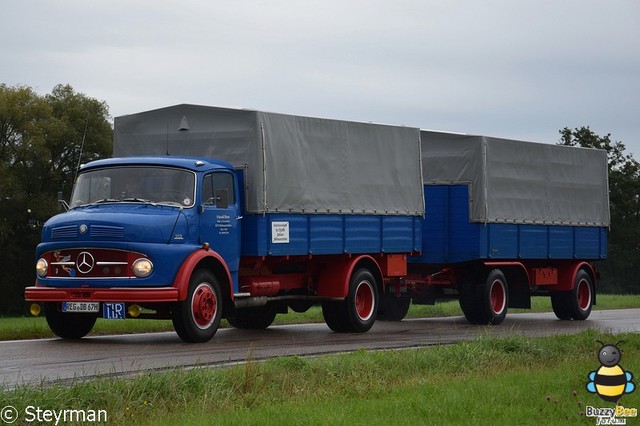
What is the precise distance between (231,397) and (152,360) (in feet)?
12.4

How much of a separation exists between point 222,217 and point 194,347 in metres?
2.34

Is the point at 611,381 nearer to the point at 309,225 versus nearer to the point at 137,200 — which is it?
the point at 137,200

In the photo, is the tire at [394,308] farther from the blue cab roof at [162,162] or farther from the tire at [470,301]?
the blue cab roof at [162,162]

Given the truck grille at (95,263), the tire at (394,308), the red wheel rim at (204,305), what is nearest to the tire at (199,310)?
the red wheel rim at (204,305)

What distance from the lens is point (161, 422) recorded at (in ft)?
28.7

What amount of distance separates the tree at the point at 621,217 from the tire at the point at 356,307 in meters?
63.6

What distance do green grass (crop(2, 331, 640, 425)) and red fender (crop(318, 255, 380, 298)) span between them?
21.7 feet

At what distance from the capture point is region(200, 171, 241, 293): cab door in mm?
16969

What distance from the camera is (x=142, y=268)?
618 inches

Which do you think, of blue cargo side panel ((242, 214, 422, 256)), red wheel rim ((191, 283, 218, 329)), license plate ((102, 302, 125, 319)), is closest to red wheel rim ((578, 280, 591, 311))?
blue cargo side panel ((242, 214, 422, 256))

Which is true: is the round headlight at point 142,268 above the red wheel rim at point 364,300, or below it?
above

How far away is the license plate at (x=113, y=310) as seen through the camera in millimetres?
15641

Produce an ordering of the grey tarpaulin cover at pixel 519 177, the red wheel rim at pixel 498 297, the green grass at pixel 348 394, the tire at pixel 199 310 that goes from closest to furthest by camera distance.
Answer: the green grass at pixel 348 394 → the tire at pixel 199 310 → the grey tarpaulin cover at pixel 519 177 → the red wheel rim at pixel 498 297

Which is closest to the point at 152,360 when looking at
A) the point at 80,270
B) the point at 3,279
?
the point at 80,270
